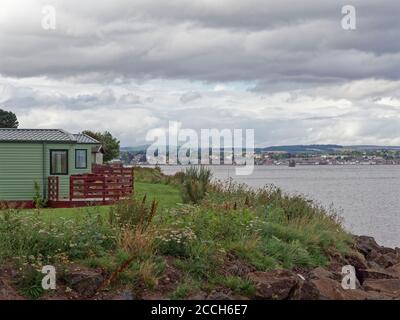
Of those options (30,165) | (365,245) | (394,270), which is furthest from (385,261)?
(30,165)

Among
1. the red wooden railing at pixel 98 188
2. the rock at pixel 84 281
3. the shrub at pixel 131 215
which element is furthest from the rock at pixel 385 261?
the red wooden railing at pixel 98 188

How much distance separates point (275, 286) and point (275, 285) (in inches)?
0.6

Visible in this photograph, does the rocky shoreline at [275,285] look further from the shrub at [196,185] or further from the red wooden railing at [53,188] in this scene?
the red wooden railing at [53,188]

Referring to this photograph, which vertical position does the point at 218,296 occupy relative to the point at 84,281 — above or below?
below

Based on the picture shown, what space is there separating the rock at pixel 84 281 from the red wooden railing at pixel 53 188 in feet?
57.1

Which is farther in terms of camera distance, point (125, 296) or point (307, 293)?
point (307, 293)

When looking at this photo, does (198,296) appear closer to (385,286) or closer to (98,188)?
(385,286)

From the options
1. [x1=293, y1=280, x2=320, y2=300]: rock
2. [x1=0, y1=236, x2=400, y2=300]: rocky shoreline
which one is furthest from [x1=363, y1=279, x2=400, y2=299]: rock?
[x1=293, y1=280, x2=320, y2=300]: rock

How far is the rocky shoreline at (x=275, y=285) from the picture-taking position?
33.7ft

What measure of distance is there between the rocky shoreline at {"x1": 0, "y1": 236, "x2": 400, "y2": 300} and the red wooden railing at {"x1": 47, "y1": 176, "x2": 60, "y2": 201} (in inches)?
592

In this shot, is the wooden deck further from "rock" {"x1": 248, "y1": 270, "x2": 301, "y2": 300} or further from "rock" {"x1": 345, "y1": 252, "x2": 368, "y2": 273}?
"rock" {"x1": 248, "y1": 270, "x2": 301, "y2": 300}

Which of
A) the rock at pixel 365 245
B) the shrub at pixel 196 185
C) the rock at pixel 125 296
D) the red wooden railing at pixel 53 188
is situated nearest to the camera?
the rock at pixel 125 296

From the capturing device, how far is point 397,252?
21.1 meters

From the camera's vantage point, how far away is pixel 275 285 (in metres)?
11.2
